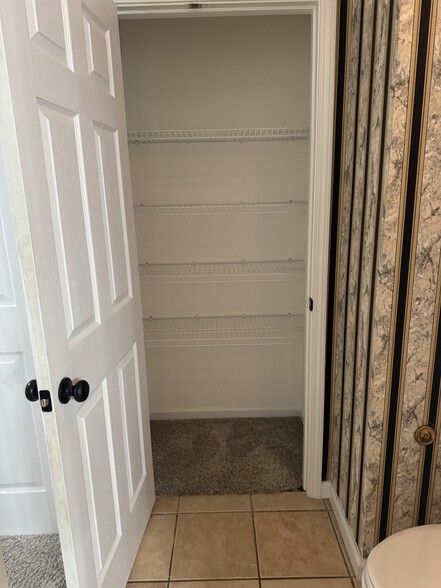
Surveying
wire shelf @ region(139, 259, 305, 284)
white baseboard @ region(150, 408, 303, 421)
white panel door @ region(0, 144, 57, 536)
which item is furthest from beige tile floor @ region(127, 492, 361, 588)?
wire shelf @ region(139, 259, 305, 284)

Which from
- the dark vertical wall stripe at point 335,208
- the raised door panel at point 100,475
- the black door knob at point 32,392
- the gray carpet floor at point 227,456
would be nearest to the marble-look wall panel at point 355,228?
the dark vertical wall stripe at point 335,208

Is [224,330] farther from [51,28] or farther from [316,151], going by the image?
[51,28]

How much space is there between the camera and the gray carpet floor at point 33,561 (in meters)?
1.61

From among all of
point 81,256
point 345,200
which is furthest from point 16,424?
point 345,200

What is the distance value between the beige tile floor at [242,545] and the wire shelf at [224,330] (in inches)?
33.5

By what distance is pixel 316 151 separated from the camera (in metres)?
1.70

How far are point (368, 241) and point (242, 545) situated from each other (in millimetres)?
1342

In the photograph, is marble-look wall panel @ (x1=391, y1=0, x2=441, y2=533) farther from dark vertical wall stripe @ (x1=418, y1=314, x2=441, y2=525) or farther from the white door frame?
the white door frame

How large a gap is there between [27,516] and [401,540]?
1500 mm

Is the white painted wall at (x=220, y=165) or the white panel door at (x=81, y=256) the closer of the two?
the white panel door at (x=81, y=256)

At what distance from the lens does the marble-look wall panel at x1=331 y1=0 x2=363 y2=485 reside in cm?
149

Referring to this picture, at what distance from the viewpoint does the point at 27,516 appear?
1811 millimetres

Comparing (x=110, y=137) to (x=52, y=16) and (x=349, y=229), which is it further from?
(x=349, y=229)

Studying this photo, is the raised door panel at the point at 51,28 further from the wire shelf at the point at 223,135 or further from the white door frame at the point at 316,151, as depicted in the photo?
the wire shelf at the point at 223,135
